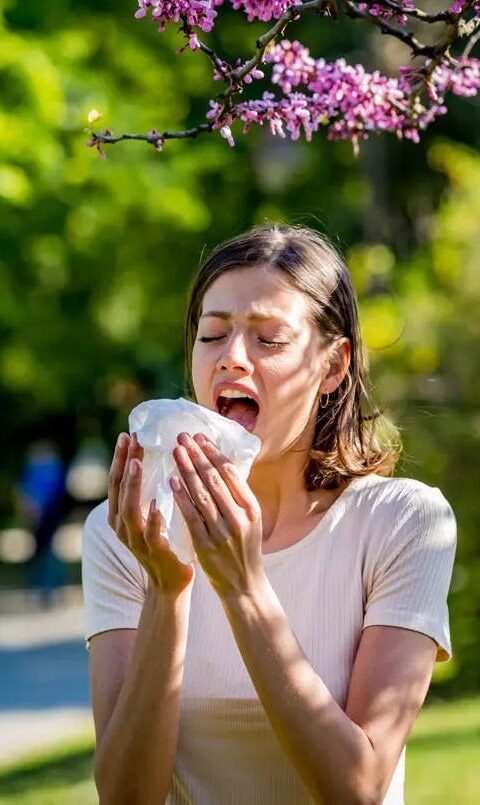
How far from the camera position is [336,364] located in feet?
9.94

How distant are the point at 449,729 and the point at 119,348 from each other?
13010 mm

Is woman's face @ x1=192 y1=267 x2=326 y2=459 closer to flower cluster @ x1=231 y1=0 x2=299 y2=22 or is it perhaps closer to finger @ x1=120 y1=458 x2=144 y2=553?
finger @ x1=120 y1=458 x2=144 y2=553

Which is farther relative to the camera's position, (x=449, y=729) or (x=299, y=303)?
(x=449, y=729)

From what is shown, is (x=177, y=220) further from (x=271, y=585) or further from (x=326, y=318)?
(x=271, y=585)

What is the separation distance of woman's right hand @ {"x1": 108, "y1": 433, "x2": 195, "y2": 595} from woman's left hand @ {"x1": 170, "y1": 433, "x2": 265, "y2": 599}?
0.06 meters

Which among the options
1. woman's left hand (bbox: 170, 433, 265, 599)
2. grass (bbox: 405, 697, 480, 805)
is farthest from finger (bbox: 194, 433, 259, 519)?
grass (bbox: 405, 697, 480, 805)

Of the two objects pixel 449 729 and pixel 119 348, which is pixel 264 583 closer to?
pixel 449 729

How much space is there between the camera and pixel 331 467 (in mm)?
2947

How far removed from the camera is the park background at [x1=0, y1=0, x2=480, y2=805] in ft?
33.6

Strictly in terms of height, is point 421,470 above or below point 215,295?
above

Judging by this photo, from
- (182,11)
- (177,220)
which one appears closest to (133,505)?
(182,11)

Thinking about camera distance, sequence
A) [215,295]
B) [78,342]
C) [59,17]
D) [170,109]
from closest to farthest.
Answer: [215,295]
[59,17]
[170,109]
[78,342]

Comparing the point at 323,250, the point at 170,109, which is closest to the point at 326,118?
the point at 323,250

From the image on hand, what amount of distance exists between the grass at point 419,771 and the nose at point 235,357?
4930mm
